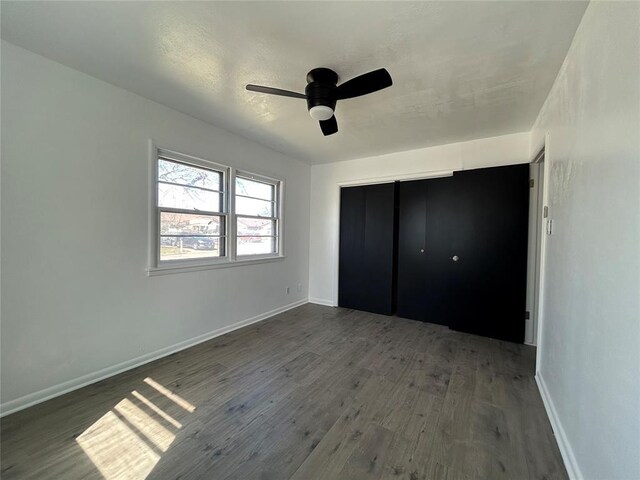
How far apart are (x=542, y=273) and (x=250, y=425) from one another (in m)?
2.72

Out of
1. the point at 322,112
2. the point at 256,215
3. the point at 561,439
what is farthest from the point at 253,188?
the point at 561,439

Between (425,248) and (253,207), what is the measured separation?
2.59m

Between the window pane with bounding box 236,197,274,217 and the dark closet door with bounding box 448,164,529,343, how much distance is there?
106 inches

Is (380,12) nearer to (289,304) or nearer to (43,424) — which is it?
(43,424)

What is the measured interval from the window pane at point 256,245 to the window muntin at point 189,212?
12.4 inches

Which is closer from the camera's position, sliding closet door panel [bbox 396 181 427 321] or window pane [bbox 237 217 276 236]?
window pane [bbox 237 217 276 236]

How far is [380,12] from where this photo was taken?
1.45 meters

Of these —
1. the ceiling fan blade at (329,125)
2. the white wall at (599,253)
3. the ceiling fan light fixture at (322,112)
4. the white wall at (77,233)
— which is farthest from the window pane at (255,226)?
the white wall at (599,253)

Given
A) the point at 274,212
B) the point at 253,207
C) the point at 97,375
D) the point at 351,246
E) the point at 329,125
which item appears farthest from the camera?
the point at 351,246

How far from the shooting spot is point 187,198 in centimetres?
286

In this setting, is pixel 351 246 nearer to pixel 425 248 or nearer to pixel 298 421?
pixel 425 248

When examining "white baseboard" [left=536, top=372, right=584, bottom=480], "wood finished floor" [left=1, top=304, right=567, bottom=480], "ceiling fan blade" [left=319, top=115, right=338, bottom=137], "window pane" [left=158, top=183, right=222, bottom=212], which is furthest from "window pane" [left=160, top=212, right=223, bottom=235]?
"white baseboard" [left=536, top=372, right=584, bottom=480]

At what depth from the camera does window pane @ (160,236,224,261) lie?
2705 mm

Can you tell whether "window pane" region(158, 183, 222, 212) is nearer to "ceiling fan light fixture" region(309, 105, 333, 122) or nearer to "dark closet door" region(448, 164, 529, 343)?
"ceiling fan light fixture" region(309, 105, 333, 122)
